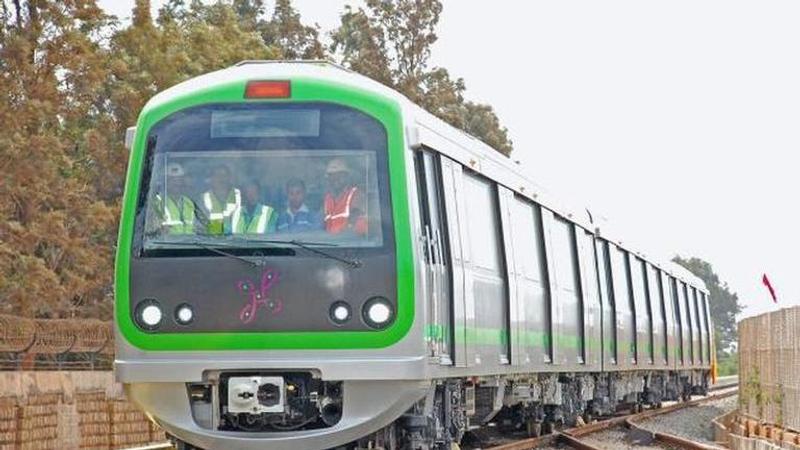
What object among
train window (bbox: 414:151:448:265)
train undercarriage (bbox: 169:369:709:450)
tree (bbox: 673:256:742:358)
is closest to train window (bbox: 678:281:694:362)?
train undercarriage (bbox: 169:369:709:450)

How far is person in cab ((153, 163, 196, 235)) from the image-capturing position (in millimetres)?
14766

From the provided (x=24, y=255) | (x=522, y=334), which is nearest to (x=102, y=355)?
(x=24, y=255)

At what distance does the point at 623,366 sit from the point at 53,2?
48.3 feet

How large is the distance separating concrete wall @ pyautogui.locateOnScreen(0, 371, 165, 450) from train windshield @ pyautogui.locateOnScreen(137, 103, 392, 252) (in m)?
11.1

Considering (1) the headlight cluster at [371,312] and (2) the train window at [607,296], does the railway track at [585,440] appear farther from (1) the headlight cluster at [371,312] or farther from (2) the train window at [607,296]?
(1) the headlight cluster at [371,312]

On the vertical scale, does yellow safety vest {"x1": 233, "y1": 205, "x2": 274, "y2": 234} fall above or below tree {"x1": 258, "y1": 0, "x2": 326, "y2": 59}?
below

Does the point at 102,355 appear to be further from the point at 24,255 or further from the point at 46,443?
the point at 46,443

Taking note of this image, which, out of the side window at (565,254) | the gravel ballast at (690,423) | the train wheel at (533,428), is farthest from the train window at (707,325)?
the train wheel at (533,428)

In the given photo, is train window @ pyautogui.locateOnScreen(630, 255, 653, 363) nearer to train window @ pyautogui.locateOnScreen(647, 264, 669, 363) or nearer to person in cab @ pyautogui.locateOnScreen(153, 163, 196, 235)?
train window @ pyautogui.locateOnScreen(647, 264, 669, 363)

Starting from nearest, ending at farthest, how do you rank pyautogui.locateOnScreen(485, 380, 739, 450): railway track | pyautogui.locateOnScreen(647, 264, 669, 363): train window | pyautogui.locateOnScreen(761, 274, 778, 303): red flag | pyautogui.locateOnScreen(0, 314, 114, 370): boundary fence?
pyautogui.locateOnScreen(485, 380, 739, 450): railway track
pyautogui.locateOnScreen(0, 314, 114, 370): boundary fence
pyautogui.locateOnScreen(647, 264, 669, 363): train window
pyautogui.locateOnScreen(761, 274, 778, 303): red flag

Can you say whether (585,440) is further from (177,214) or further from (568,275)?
(177,214)

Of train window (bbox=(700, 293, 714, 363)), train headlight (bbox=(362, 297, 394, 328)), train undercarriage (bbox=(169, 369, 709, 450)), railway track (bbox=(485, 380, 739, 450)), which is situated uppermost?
train window (bbox=(700, 293, 714, 363))

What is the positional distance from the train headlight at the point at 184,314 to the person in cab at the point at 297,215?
0.85 metres

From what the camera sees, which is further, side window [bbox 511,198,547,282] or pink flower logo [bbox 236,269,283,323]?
side window [bbox 511,198,547,282]
